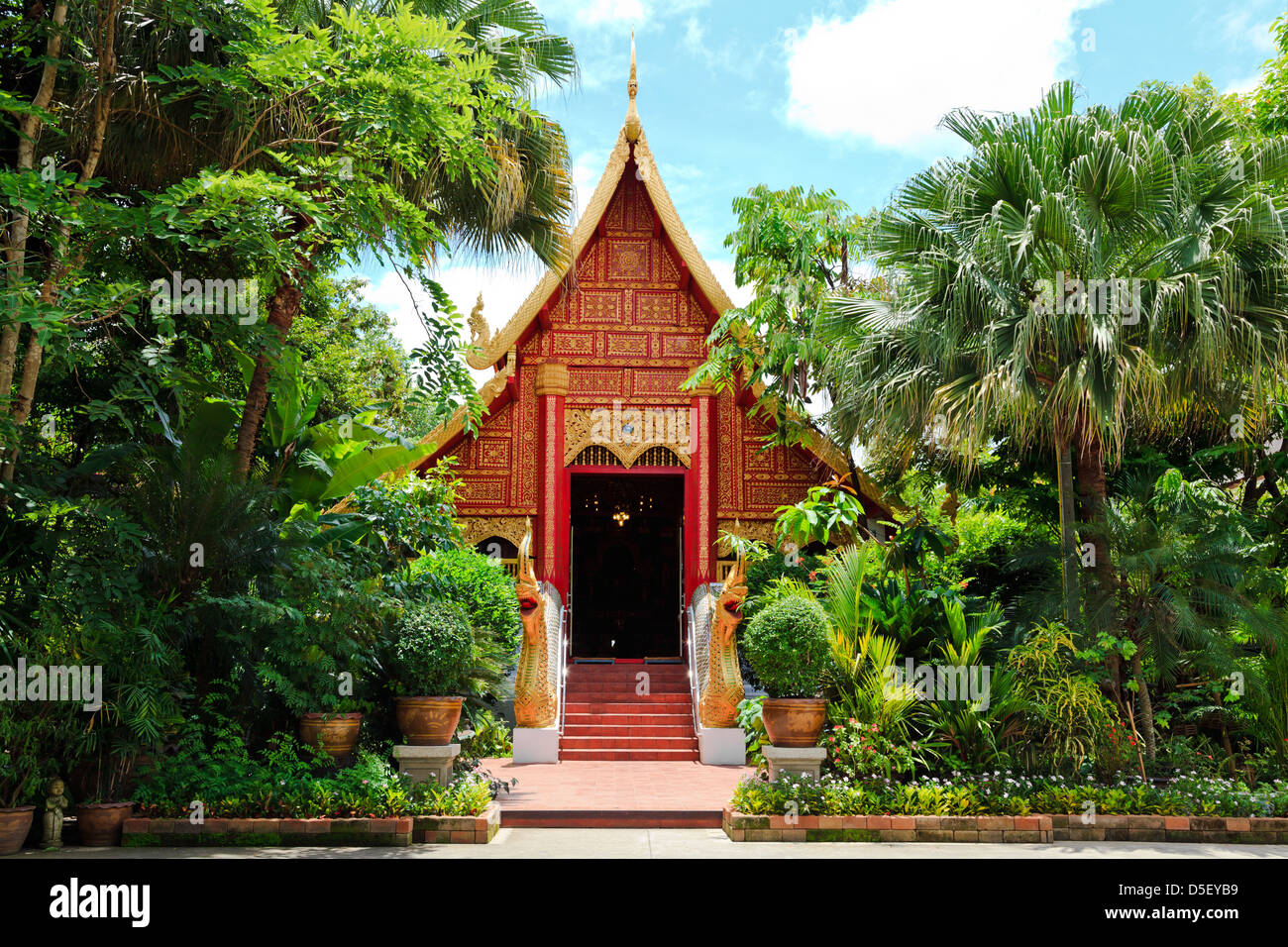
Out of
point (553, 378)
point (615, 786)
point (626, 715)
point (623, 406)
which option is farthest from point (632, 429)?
point (615, 786)

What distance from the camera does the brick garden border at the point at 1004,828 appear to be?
677 cm

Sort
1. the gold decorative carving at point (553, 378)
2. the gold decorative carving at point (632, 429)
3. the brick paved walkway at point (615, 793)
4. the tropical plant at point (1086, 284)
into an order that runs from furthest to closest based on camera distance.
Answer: the gold decorative carving at point (632, 429) < the gold decorative carving at point (553, 378) < the tropical plant at point (1086, 284) < the brick paved walkway at point (615, 793)

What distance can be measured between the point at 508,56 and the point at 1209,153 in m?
5.99

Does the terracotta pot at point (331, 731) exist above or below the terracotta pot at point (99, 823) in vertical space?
above

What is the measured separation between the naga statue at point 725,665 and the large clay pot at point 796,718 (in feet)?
10.1

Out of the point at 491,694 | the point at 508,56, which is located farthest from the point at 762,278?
the point at 491,694

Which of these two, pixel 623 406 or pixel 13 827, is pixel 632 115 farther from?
pixel 13 827

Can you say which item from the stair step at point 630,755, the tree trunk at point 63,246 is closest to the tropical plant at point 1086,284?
the stair step at point 630,755

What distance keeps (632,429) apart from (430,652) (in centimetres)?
673

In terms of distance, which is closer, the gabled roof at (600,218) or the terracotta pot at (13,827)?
the terracotta pot at (13,827)

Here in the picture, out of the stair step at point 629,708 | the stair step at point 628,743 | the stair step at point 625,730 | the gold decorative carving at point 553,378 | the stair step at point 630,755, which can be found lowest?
the stair step at point 630,755

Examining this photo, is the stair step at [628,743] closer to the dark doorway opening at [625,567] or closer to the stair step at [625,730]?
the stair step at [625,730]

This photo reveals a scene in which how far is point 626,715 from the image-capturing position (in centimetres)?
1133

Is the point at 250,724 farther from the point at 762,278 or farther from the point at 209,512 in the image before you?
the point at 762,278
